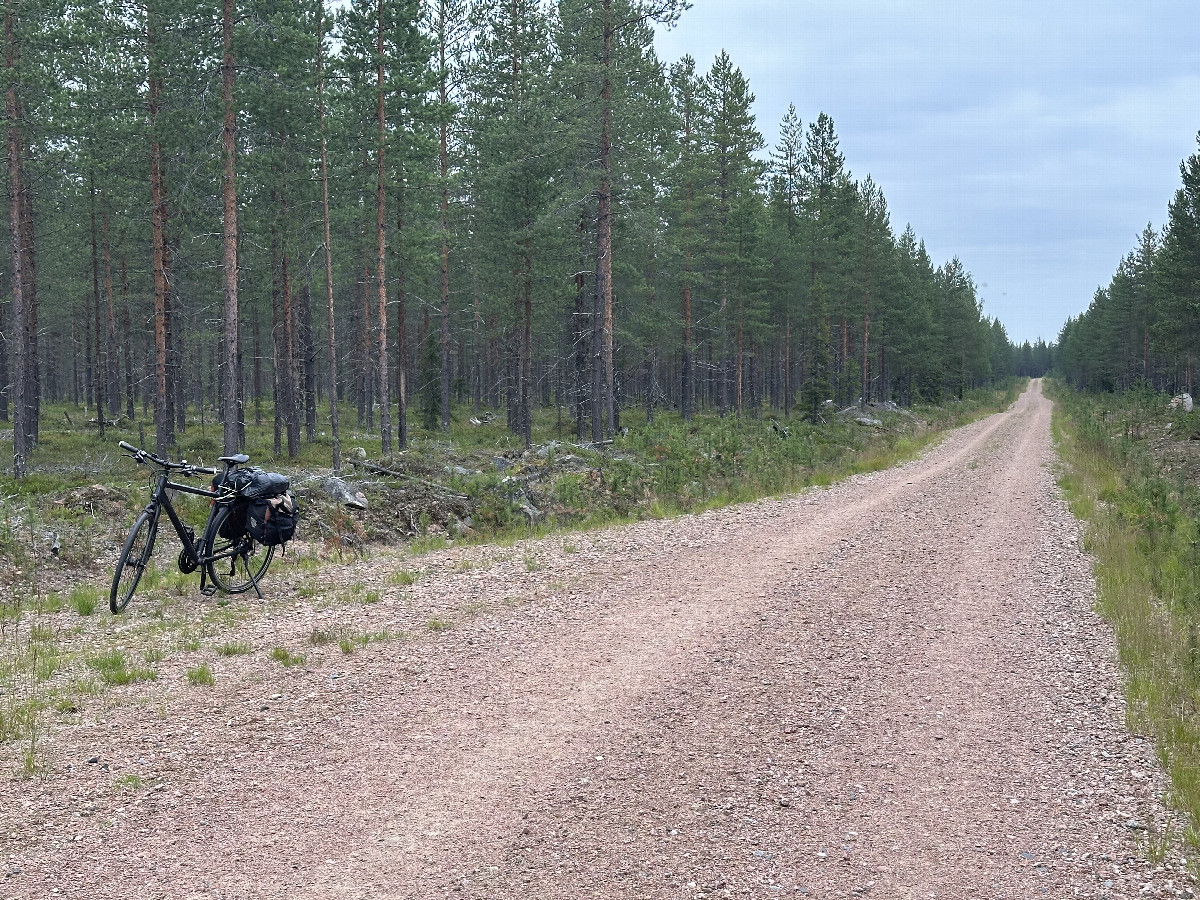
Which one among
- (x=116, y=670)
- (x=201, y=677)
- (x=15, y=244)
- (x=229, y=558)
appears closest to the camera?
(x=201, y=677)

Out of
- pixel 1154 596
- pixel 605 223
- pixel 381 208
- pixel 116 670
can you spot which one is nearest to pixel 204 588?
pixel 116 670

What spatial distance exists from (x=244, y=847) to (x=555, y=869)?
1.57m

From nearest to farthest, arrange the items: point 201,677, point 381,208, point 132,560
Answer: point 201,677 < point 132,560 < point 381,208

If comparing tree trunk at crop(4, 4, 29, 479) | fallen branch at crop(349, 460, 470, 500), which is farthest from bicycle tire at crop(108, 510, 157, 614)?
tree trunk at crop(4, 4, 29, 479)

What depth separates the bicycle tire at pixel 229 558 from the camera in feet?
28.7

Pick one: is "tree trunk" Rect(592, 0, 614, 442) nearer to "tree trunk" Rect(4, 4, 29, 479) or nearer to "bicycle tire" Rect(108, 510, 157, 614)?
"tree trunk" Rect(4, 4, 29, 479)

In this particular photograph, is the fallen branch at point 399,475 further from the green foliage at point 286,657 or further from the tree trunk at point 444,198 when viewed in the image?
the tree trunk at point 444,198

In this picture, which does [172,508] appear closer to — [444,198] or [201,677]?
[201,677]

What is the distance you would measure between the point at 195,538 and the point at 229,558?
0.45 metres

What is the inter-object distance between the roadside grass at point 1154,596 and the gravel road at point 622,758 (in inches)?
7.1

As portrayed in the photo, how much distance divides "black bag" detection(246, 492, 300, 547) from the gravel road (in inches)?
31.5

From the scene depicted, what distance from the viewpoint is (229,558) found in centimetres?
923

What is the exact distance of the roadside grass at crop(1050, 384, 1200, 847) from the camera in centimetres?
542

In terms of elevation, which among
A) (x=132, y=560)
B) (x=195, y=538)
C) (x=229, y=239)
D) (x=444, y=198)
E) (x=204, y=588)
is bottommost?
(x=204, y=588)
